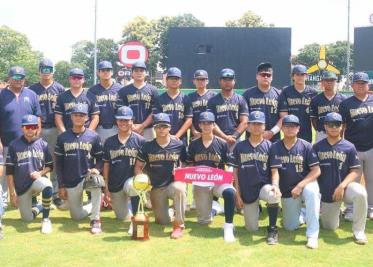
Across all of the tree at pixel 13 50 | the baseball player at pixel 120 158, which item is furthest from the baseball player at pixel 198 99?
the tree at pixel 13 50

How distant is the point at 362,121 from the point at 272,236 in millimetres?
2211

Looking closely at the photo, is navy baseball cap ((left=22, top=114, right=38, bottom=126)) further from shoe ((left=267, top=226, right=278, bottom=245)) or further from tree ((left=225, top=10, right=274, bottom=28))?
tree ((left=225, top=10, right=274, bottom=28))

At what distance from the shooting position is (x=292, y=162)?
6055 millimetres

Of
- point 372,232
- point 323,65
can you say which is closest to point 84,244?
point 372,232

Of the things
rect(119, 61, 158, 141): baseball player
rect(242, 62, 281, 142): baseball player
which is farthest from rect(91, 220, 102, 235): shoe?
rect(242, 62, 281, 142): baseball player

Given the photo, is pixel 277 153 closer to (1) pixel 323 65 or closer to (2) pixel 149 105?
(2) pixel 149 105

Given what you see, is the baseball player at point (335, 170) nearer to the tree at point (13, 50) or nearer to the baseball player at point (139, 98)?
the baseball player at point (139, 98)

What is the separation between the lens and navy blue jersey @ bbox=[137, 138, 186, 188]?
20.6 ft

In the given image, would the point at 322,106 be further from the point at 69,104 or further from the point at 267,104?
the point at 69,104

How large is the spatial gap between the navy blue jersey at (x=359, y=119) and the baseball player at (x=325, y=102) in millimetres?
216

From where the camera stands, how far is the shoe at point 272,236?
18.2 ft

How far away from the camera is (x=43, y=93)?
7590 mm

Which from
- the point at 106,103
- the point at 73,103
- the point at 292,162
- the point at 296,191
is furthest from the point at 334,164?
the point at 73,103

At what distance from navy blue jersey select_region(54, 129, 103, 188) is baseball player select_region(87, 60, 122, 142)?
0.90 m
